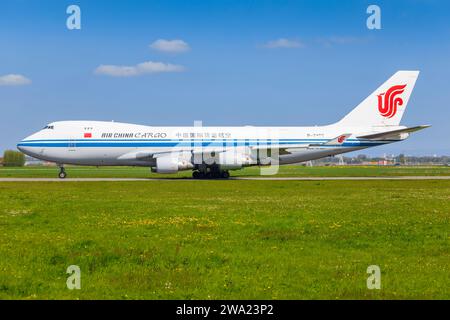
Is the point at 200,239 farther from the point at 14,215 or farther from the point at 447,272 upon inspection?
the point at 14,215

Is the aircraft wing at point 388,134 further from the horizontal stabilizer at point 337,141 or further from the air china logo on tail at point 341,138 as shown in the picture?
the air china logo on tail at point 341,138

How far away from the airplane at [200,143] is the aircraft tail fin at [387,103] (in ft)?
0.32

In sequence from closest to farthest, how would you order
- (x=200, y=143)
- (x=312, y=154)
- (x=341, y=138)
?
(x=200, y=143) < (x=341, y=138) < (x=312, y=154)

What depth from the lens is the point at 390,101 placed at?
169 feet

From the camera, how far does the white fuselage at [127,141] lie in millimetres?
47469

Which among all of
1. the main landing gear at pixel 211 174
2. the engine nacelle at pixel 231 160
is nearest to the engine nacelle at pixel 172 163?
the main landing gear at pixel 211 174

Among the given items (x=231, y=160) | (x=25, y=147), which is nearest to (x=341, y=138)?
(x=231, y=160)

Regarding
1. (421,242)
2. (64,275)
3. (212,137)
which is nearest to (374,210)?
(421,242)

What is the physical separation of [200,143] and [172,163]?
156 inches

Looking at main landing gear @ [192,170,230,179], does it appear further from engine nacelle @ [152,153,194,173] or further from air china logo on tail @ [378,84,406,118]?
air china logo on tail @ [378,84,406,118]

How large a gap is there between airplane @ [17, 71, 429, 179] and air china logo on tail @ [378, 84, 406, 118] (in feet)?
0.31

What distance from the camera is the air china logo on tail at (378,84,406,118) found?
51.3 metres

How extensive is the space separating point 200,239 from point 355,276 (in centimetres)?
512

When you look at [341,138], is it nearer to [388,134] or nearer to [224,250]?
[388,134]
